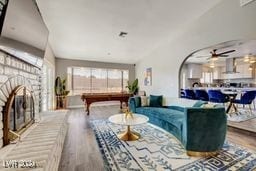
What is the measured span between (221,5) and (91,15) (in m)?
3.11

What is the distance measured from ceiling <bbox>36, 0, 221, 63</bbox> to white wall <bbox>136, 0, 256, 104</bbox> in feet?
0.93

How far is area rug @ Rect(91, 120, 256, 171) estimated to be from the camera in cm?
212

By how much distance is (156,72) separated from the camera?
270 inches

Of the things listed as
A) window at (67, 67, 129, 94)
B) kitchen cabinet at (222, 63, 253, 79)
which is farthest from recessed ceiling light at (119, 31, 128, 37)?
kitchen cabinet at (222, 63, 253, 79)

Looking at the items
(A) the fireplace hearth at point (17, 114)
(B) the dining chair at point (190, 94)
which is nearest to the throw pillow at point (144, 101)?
(B) the dining chair at point (190, 94)

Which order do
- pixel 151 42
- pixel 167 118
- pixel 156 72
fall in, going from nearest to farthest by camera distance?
pixel 167 118, pixel 151 42, pixel 156 72

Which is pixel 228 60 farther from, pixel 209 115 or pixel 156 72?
pixel 209 115

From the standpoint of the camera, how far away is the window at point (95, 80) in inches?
326

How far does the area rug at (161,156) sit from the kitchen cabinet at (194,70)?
7.30 m

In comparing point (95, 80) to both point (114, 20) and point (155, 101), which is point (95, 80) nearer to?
point (155, 101)

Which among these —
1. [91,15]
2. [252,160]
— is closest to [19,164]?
[252,160]

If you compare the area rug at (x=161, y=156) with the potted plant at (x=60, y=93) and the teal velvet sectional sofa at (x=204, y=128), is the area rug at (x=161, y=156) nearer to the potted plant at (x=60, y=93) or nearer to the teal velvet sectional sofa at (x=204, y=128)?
the teal velvet sectional sofa at (x=204, y=128)

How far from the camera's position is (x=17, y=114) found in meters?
2.33

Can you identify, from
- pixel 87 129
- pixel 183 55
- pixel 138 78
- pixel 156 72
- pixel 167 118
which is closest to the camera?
pixel 167 118
